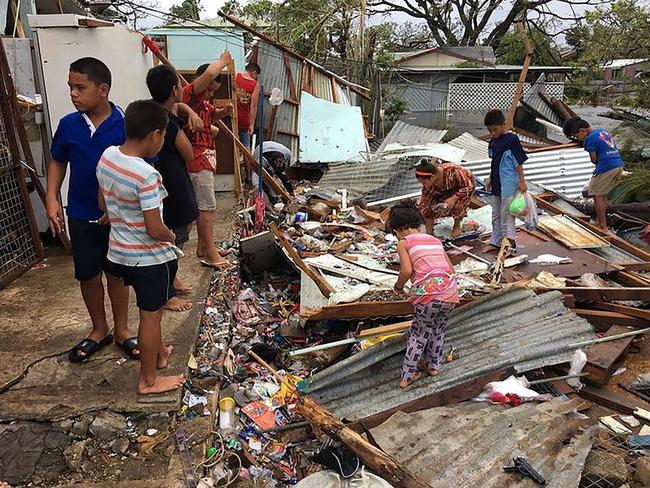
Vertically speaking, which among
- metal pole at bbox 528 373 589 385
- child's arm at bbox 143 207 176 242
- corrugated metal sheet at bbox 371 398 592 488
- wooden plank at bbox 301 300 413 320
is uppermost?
child's arm at bbox 143 207 176 242

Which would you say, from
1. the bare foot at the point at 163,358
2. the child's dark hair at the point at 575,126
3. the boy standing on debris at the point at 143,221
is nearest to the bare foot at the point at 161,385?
the boy standing on debris at the point at 143,221

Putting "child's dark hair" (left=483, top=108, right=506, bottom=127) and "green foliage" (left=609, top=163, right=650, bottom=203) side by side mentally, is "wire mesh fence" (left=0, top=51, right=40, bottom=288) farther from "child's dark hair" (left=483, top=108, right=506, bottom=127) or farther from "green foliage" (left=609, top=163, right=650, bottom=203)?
"green foliage" (left=609, top=163, right=650, bottom=203)

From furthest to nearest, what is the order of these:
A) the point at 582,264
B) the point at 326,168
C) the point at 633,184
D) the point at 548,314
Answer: the point at 326,168 → the point at 633,184 → the point at 582,264 → the point at 548,314

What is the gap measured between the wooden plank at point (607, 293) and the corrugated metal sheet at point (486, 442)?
1.45 meters

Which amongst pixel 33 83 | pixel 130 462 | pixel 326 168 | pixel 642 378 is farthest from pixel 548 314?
pixel 326 168

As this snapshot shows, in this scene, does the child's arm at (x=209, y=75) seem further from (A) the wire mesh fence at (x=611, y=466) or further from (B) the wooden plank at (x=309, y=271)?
(A) the wire mesh fence at (x=611, y=466)

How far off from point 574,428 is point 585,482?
32 centimetres

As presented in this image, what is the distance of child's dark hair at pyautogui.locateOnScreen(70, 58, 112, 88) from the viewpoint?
8.67ft

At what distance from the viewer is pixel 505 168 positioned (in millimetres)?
5625

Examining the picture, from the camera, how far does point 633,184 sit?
28.2 ft

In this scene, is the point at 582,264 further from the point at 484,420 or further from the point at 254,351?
the point at 254,351

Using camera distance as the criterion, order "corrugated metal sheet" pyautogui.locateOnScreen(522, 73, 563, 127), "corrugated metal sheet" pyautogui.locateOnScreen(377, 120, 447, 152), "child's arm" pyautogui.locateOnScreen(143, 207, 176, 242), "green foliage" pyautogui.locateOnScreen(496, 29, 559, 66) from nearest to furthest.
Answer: "child's arm" pyautogui.locateOnScreen(143, 207, 176, 242) → "corrugated metal sheet" pyautogui.locateOnScreen(377, 120, 447, 152) → "corrugated metal sheet" pyautogui.locateOnScreen(522, 73, 563, 127) → "green foliage" pyautogui.locateOnScreen(496, 29, 559, 66)

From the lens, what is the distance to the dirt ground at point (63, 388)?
8.12 ft

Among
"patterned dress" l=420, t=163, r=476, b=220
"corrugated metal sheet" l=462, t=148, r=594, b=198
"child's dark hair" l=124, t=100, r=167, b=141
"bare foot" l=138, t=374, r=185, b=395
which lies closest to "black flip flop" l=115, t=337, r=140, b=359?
"bare foot" l=138, t=374, r=185, b=395
